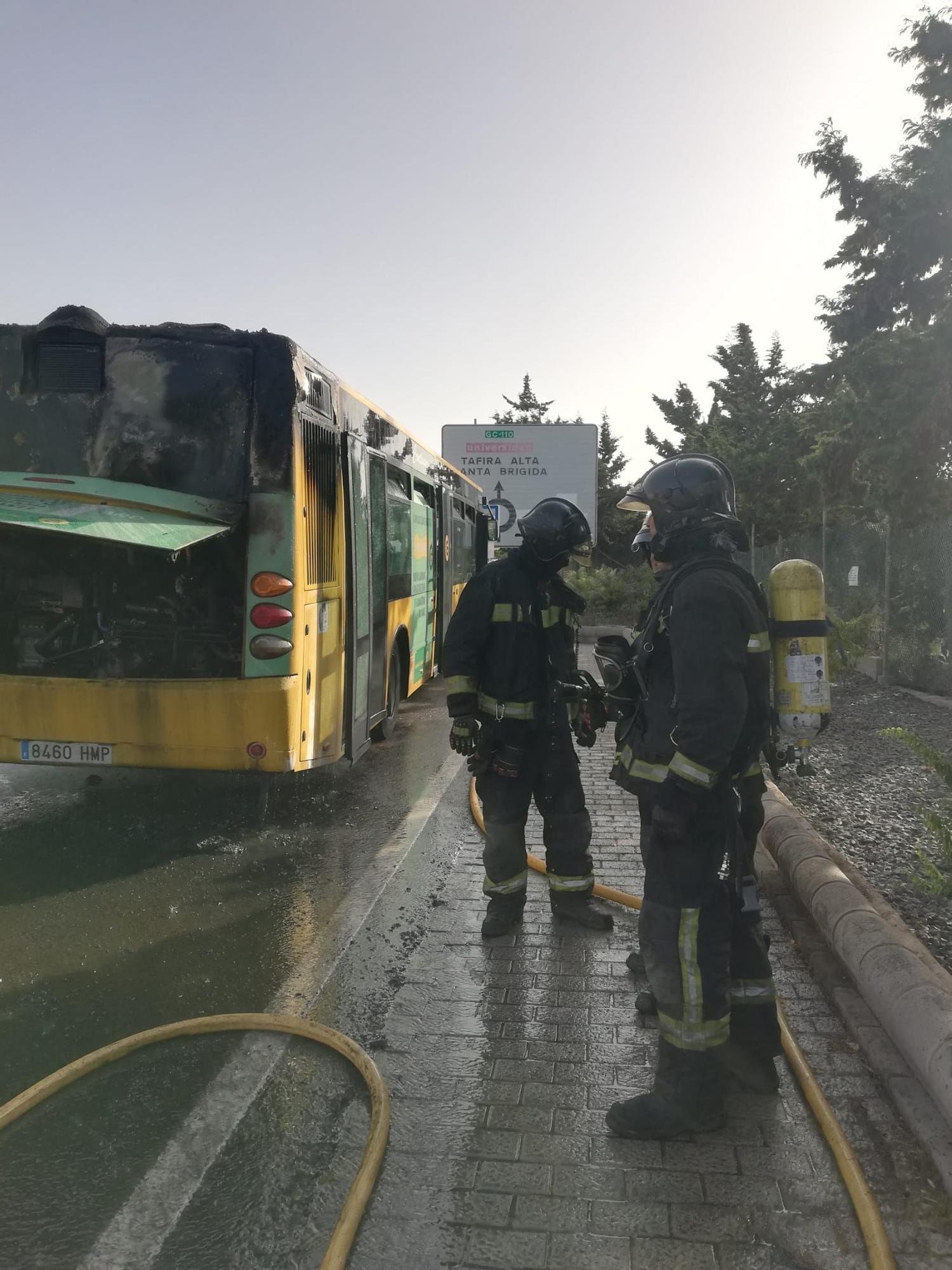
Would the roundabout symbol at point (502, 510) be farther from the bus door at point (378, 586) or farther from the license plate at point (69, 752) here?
the license plate at point (69, 752)

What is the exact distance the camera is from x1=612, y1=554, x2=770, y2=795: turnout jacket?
310 cm

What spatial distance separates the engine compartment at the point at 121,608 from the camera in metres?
5.95

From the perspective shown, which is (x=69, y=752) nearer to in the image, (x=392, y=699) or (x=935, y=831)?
(x=392, y=699)

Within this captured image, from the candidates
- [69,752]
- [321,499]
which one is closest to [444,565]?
[321,499]

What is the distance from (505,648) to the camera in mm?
4922

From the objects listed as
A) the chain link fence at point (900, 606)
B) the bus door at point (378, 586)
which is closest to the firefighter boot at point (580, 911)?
the bus door at point (378, 586)

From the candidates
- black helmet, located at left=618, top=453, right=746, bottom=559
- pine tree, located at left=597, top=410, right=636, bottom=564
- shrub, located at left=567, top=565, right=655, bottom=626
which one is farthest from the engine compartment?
pine tree, located at left=597, top=410, right=636, bottom=564

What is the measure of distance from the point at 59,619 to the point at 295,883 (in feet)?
6.94

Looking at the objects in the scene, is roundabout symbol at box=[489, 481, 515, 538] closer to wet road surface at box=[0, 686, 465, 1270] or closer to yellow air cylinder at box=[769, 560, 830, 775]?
wet road surface at box=[0, 686, 465, 1270]

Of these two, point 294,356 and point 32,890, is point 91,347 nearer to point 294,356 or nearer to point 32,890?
point 294,356

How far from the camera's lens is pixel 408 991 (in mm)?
4160

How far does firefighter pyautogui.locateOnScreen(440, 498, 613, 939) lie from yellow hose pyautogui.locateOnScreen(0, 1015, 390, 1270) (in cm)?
127

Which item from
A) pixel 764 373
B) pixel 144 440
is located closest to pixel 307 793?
pixel 144 440

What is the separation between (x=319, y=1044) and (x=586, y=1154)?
1.10m
